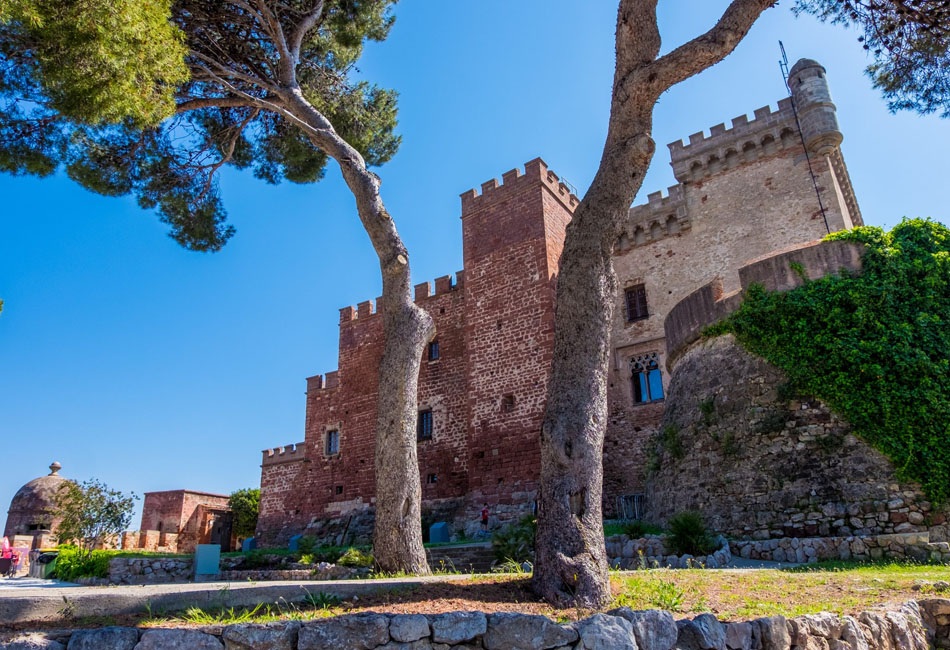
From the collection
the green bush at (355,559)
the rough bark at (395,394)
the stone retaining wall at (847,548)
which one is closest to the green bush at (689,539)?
the stone retaining wall at (847,548)

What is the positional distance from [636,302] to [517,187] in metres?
5.24

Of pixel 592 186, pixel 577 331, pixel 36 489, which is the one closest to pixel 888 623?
pixel 577 331

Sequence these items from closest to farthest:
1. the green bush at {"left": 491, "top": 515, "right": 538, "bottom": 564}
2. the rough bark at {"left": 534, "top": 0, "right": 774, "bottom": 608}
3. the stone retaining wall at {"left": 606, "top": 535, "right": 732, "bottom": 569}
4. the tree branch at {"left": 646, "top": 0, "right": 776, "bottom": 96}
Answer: the rough bark at {"left": 534, "top": 0, "right": 774, "bottom": 608}
the tree branch at {"left": 646, "top": 0, "right": 776, "bottom": 96}
the stone retaining wall at {"left": 606, "top": 535, "right": 732, "bottom": 569}
the green bush at {"left": 491, "top": 515, "right": 538, "bottom": 564}

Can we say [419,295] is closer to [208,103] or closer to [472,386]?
[472,386]

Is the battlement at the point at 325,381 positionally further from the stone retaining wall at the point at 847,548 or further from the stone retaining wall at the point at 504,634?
the stone retaining wall at the point at 504,634

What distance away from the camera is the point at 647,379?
18.7 m

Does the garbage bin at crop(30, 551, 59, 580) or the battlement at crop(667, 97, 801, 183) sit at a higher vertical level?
the battlement at crop(667, 97, 801, 183)

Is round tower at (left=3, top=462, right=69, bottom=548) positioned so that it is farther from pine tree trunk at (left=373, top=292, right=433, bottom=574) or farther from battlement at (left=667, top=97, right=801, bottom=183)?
battlement at (left=667, top=97, right=801, bottom=183)

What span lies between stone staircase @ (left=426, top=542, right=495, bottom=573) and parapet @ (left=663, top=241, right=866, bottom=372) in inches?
214

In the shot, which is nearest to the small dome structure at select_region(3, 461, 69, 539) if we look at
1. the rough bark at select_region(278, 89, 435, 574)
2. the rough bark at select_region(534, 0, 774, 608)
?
the rough bark at select_region(278, 89, 435, 574)

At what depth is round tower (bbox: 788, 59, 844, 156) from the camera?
58.4ft

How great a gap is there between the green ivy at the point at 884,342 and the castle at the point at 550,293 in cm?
757

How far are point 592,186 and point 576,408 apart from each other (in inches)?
82.8

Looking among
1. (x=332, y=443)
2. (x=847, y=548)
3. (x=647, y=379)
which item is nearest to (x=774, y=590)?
(x=847, y=548)
